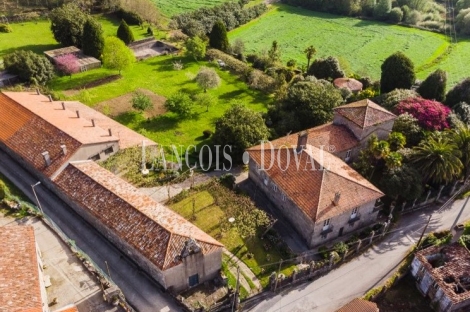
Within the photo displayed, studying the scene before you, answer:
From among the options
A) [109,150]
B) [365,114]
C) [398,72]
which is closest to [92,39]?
[109,150]

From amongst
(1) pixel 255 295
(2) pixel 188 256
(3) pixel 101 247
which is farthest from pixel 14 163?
(1) pixel 255 295

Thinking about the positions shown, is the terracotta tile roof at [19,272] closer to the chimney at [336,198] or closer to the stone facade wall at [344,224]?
the stone facade wall at [344,224]

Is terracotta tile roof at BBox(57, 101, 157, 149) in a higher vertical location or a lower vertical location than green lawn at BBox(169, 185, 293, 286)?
higher

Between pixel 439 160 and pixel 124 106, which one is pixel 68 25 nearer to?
pixel 124 106

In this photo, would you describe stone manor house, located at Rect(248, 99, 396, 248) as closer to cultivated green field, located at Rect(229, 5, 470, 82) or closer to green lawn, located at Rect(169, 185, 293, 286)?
green lawn, located at Rect(169, 185, 293, 286)

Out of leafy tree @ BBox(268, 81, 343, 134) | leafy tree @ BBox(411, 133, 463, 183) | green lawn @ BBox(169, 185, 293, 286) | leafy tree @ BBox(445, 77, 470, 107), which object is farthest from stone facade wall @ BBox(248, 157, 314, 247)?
leafy tree @ BBox(445, 77, 470, 107)

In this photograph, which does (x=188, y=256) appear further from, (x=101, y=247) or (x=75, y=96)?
(x=75, y=96)
